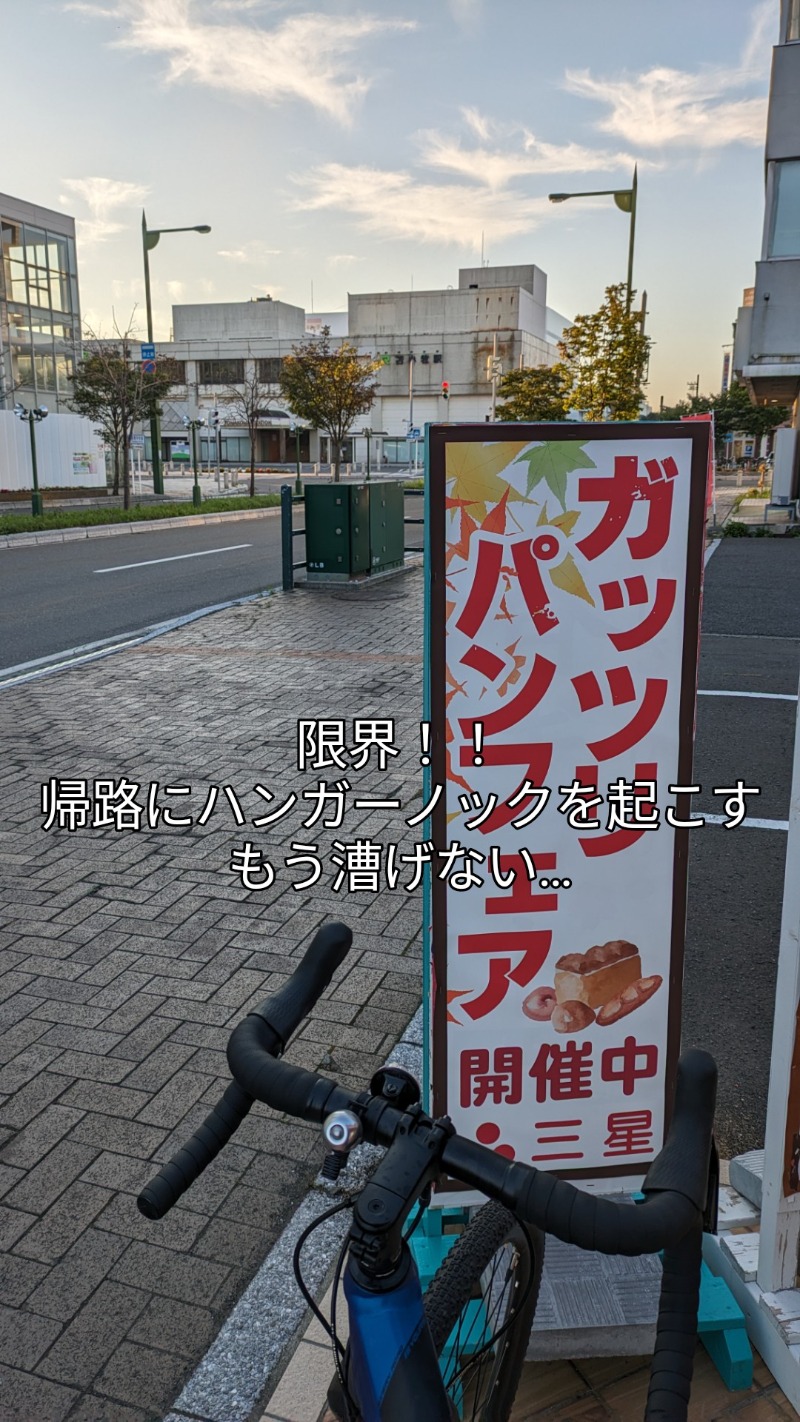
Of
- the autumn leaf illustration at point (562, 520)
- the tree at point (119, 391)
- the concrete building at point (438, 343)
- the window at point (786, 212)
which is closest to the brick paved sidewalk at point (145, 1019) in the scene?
the autumn leaf illustration at point (562, 520)

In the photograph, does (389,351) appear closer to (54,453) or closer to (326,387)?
(326,387)

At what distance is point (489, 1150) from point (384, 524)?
1546 cm

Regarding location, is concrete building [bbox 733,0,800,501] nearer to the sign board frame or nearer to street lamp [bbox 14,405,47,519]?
street lamp [bbox 14,405,47,519]

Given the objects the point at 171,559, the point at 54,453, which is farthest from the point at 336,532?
the point at 54,453

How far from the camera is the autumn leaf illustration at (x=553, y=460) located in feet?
7.30

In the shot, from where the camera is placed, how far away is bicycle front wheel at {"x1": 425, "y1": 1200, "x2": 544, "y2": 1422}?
1.76 metres

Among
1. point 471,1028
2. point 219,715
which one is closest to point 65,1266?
point 471,1028

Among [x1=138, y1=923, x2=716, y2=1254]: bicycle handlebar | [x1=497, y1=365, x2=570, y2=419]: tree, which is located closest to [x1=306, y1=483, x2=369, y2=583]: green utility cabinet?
[x1=138, y1=923, x2=716, y2=1254]: bicycle handlebar

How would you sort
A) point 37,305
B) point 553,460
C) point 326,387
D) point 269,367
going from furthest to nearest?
point 269,367, point 37,305, point 326,387, point 553,460

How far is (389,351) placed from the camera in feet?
297

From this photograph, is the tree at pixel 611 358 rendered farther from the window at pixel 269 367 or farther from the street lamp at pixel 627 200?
the window at pixel 269 367

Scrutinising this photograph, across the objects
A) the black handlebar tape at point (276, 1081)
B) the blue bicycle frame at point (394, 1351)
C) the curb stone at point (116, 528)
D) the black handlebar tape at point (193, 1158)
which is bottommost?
the curb stone at point (116, 528)

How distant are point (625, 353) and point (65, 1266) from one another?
90.0 ft

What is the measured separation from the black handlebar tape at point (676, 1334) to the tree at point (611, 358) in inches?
1044
